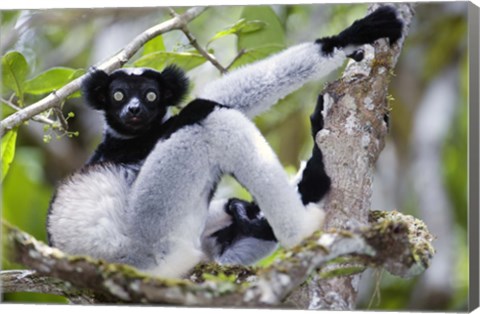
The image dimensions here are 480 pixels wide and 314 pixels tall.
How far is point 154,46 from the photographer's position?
5754 mm

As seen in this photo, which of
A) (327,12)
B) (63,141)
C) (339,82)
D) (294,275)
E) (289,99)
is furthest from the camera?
(63,141)

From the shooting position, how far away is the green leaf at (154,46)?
573 cm

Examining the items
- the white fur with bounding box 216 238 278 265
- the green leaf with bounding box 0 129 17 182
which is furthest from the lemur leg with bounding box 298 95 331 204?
the green leaf with bounding box 0 129 17 182

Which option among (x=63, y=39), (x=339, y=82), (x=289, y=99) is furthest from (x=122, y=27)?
(x=339, y=82)

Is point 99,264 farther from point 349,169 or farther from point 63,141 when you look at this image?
point 63,141

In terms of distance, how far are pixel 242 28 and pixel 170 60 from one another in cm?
55

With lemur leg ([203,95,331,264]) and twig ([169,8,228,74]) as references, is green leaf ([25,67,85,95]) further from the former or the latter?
lemur leg ([203,95,331,264])

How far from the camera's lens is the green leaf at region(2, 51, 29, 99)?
228 inches

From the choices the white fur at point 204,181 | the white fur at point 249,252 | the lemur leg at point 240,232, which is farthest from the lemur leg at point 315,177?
the white fur at point 249,252

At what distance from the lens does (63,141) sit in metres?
6.82

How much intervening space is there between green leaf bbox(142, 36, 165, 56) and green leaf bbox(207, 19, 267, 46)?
1.11ft

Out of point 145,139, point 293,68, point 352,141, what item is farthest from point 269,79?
point 145,139

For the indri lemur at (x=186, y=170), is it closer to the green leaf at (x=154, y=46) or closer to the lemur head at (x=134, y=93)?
the lemur head at (x=134, y=93)

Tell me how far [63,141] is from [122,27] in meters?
1.47
